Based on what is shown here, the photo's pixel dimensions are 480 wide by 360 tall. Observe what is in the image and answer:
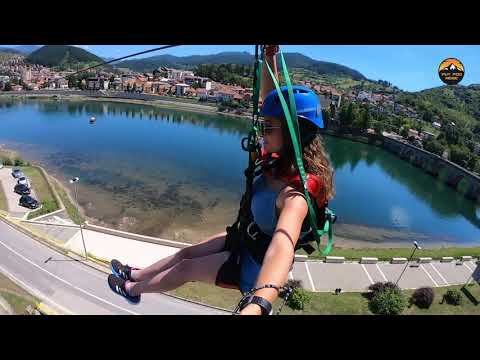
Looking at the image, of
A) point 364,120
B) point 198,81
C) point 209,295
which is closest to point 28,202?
point 209,295

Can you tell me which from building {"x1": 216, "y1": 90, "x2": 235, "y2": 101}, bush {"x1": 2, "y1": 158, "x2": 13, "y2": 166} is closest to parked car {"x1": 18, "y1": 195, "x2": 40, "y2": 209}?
bush {"x1": 2, "y1": 158, "x2": 13, "y2": 166}

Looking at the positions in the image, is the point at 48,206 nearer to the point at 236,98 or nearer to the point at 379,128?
the point at 379,128

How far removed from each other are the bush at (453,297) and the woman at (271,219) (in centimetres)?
801

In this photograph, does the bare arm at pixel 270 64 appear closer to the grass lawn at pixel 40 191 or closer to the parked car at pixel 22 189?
the grass lawn at pixel 40 191

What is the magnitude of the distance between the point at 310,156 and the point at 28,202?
41.3ft

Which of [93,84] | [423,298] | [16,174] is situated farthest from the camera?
[93,84]

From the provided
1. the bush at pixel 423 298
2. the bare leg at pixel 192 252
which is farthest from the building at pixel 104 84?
the bare leg at pixel 192 252

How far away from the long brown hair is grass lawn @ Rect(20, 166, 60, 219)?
11.5 meters

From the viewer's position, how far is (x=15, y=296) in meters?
5.80

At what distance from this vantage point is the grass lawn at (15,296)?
5.29 m

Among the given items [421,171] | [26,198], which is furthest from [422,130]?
[26,198]
